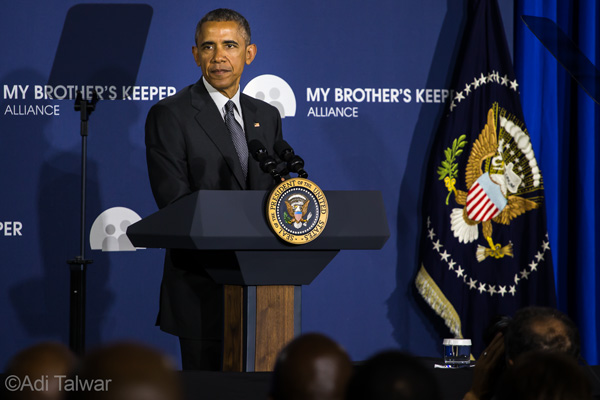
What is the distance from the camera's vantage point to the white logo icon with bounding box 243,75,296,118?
14.6 ft

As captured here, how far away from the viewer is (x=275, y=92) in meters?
4.48

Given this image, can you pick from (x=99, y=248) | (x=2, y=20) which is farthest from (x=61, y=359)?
(x=2, y=20)

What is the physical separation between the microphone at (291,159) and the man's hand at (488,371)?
Answer: 84cm

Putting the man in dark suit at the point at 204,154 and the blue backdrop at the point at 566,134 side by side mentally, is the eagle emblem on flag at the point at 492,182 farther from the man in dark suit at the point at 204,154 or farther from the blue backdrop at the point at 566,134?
the man in dark suit at the point at 204,154

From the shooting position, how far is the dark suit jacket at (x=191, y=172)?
2676 mm

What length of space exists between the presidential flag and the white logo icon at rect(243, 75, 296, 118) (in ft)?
3.02

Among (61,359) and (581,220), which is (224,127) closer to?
(61,359)

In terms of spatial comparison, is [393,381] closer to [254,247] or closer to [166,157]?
[254,247]

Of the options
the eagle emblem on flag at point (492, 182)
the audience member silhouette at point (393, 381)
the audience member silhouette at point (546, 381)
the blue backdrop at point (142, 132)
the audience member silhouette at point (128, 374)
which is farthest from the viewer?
the eagle emblem on flag at point (492, 182)

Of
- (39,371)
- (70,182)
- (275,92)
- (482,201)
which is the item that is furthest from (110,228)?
(39,371)

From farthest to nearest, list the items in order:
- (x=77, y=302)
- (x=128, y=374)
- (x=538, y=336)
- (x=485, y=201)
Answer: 1. (x=485, y=201)
2. (x=77, y=302)
3. (x=538, y=336)
4. (x=128, y=374)

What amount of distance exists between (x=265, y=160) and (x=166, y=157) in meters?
0.54

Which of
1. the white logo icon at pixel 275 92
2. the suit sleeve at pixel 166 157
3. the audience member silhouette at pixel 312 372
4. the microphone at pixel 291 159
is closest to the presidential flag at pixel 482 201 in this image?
A: the white logo icon at pixel 275 92

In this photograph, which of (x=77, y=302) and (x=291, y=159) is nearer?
(x=291, y=159)
